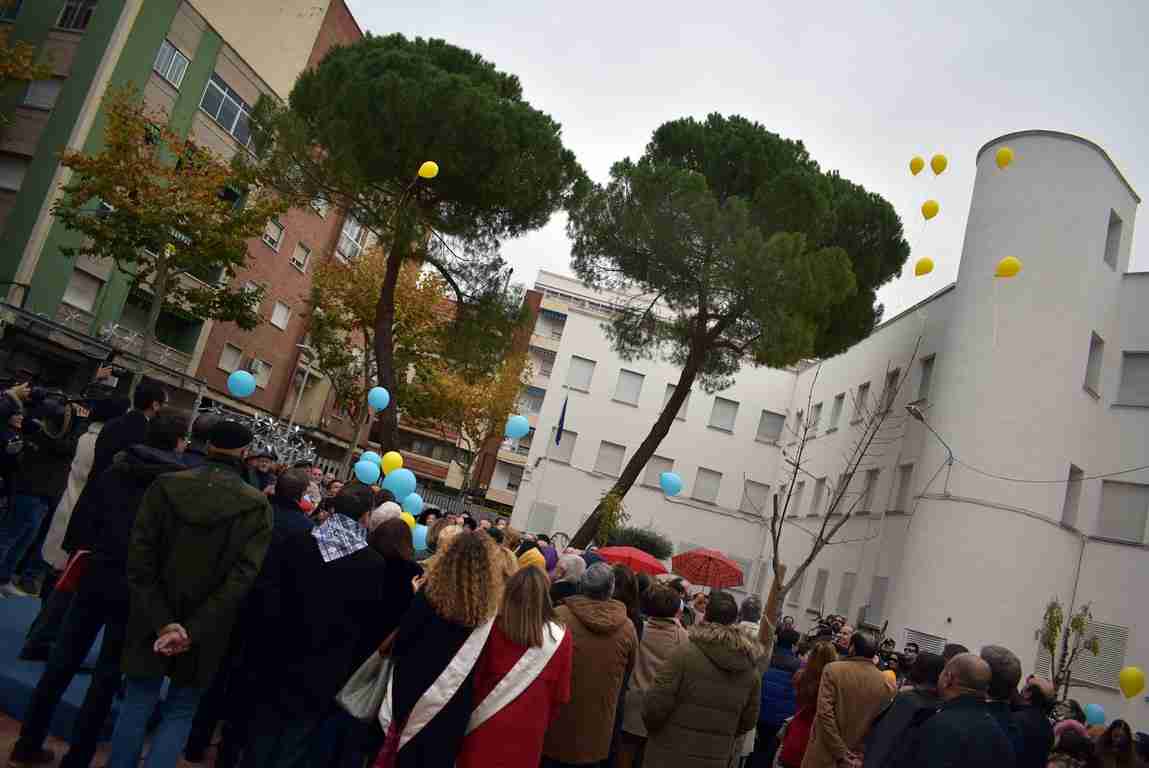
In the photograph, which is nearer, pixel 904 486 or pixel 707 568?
pixel 707 568

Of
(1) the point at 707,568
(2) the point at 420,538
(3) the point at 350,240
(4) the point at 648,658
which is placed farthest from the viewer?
(3) the point at 350,240

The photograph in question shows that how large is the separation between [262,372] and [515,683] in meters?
37.0

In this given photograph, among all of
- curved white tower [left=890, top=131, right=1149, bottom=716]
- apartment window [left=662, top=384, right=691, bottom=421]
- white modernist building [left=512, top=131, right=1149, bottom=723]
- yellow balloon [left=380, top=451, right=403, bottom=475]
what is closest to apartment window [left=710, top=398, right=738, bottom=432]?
apartment window [left=662, top=384, right=691, bottom=421]

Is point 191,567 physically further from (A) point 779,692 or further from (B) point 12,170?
(B) point 12,170

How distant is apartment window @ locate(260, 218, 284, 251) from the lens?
3669 cm

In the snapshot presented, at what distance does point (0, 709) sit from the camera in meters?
5.95

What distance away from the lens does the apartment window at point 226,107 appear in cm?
3181

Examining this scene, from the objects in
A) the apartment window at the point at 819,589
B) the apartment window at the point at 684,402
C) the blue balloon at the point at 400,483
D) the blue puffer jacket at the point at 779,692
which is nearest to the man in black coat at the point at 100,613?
the blue puffer jacket at the point at 779,692

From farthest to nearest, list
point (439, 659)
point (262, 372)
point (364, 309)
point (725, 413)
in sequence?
point (262, 372) < point (725, 413) < point (364, 309) < point (439, 659)

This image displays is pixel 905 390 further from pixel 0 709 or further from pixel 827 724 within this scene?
pixel 0 709

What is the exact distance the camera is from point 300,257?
3941 centimetres

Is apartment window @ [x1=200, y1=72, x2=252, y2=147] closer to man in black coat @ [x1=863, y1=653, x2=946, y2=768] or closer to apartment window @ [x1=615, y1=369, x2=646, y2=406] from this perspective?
apartment window @ [x1=615, y1=369, x2=646, y2=406]

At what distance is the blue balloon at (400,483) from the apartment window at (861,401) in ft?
63.6

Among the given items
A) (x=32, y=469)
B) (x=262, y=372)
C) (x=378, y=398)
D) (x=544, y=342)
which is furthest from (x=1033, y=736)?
(x=544, y=342)
